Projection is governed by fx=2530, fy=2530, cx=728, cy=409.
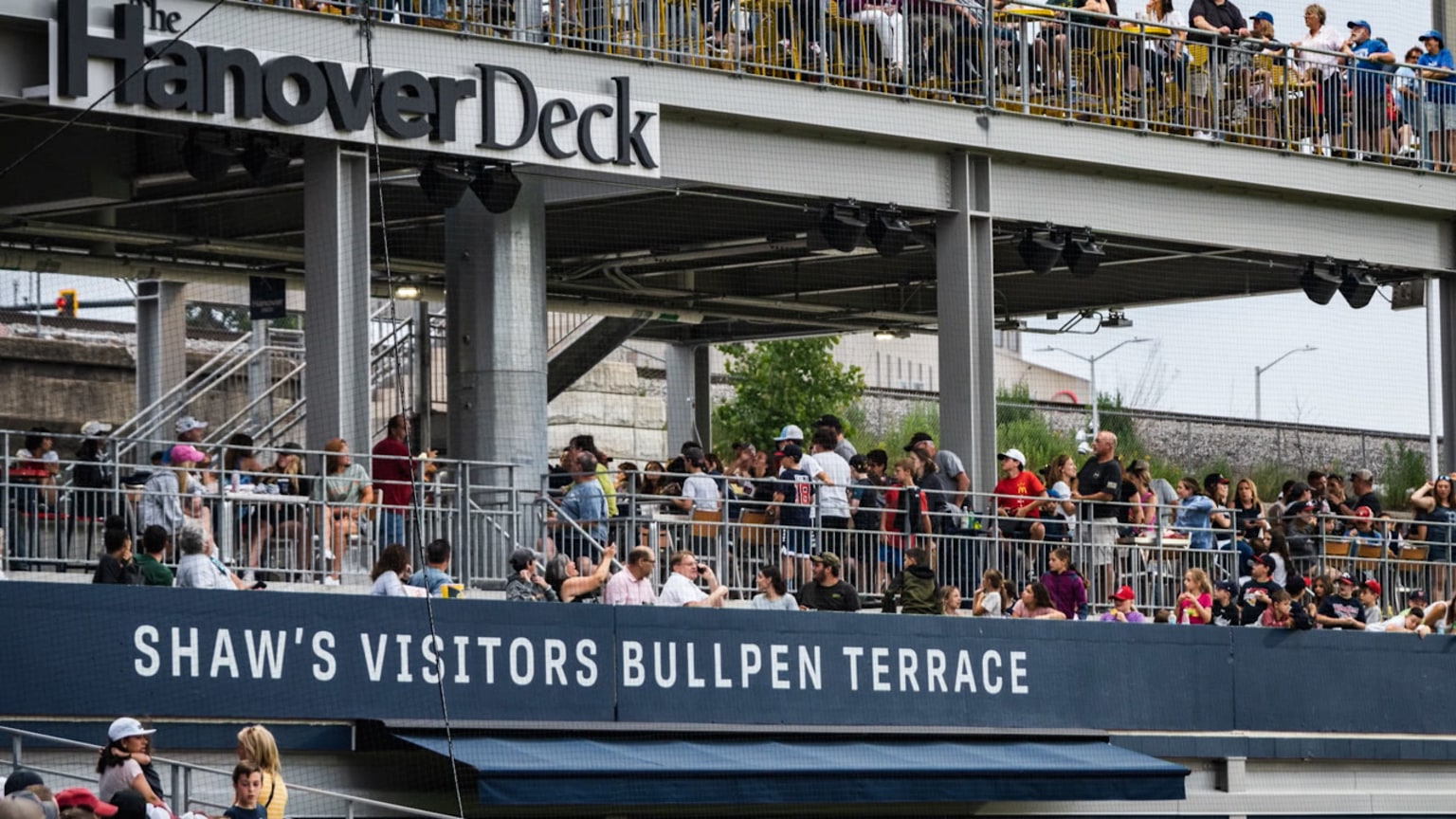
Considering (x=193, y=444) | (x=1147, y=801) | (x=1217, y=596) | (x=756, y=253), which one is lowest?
(x=1147, y=801)

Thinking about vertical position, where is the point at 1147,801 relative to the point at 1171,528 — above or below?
below

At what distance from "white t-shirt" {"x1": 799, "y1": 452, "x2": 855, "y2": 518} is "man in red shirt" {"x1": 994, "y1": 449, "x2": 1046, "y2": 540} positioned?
1.67 m

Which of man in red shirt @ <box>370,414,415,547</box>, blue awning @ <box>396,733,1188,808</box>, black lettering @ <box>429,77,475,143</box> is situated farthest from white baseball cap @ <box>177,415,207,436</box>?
blue awning @ <box>396,733,1188,808</box>

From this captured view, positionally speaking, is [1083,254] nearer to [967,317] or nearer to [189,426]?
[967,317]

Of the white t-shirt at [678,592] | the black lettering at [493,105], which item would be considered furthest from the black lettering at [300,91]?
the white t-shirt at [678,592]

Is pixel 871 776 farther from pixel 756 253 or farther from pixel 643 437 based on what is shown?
pixel 643 437

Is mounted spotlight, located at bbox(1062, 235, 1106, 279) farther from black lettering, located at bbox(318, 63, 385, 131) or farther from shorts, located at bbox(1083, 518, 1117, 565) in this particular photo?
black lettering, located at bbox(318, 63, 385, 131)

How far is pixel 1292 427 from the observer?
48.3 meters

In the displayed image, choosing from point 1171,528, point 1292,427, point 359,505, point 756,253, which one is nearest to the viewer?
point 359,505

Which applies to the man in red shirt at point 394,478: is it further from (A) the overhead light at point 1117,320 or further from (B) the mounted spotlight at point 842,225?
(A) the overhead light at point 1117,320

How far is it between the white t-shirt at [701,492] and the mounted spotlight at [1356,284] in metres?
9.79

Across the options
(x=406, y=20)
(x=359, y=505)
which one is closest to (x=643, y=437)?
(x=406, y=20)

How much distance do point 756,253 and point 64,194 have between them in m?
8.36

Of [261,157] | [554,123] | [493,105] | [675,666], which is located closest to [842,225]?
[554,123]
